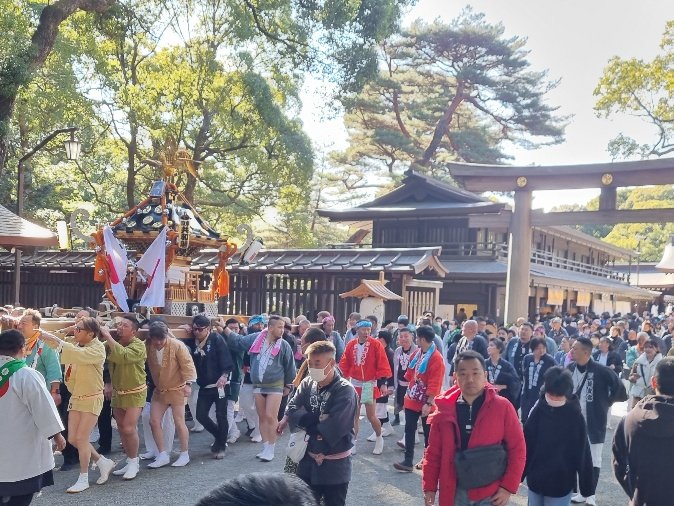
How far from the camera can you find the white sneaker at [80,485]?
605 centimetres

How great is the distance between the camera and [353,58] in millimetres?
16625

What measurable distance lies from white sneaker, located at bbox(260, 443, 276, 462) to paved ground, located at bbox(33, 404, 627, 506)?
0.09 m

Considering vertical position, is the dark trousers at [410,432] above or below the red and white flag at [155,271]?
Result: below

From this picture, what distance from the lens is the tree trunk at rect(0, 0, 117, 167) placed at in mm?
9500

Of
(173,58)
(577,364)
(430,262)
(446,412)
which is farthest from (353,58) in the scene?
(446,412)

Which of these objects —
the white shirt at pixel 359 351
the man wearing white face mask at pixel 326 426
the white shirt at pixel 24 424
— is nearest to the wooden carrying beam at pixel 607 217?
the white shirt at pixel 359 351

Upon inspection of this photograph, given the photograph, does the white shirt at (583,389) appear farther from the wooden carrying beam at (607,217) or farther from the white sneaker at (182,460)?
the wooden carrying beam at (607,217)

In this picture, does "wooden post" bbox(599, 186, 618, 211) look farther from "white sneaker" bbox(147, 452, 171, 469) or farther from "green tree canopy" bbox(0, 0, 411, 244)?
"white sneaker" bbox(147, 452, 171, 469)

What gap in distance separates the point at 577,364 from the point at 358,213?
68.6 feet

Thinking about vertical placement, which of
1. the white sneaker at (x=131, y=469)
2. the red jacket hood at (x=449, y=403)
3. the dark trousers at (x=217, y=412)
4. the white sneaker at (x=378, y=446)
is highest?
the red jacket hood at (x=449, y=403)

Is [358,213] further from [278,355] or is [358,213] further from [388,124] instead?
[278,355]

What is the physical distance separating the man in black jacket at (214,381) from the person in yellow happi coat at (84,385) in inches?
65.5

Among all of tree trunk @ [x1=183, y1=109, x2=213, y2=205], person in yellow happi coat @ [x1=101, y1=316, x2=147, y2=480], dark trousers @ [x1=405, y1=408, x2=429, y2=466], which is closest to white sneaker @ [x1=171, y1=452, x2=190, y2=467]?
person in yellow happi coat @ [x1=101, y1=316, x2=147, y2=480]

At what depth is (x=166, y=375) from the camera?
6910 millimetres
